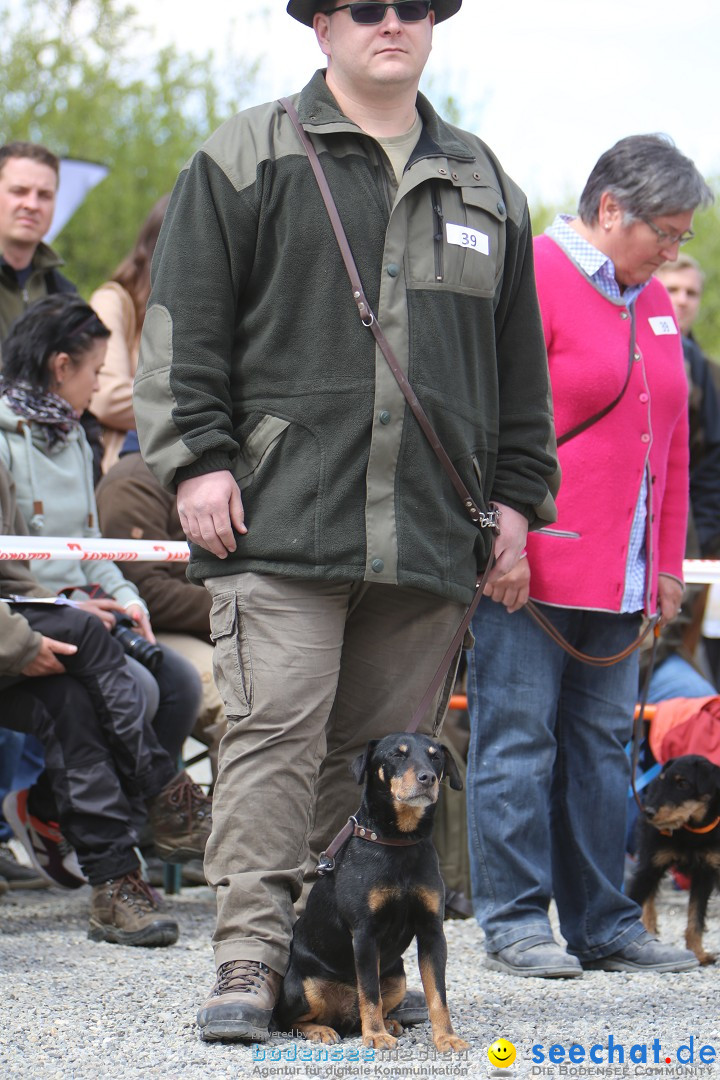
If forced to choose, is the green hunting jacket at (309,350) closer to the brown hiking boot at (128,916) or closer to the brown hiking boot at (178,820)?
the brown hiking boot at (128,916)

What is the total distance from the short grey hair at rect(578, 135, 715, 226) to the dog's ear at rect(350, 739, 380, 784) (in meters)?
2.05

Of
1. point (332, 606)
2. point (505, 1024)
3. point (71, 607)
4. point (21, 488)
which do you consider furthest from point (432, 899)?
point (21, 488)

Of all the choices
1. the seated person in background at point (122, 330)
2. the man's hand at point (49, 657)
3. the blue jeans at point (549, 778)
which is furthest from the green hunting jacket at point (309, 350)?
the seated person in background at point (122, 330)

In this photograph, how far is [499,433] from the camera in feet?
12.2

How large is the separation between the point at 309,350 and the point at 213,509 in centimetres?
45

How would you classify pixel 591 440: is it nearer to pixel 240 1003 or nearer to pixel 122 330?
pixel 240 1003

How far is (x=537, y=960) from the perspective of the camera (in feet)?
13.9

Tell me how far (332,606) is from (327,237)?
895 millimetres

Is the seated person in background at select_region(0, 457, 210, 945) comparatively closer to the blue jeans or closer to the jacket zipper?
the blue jeans

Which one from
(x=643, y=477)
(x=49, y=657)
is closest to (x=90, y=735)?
(x=49, y=657)

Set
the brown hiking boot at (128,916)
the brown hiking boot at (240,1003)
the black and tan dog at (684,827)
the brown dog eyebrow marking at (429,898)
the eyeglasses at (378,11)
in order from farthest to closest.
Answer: the black and tan dog at (684,827) → the brown hiking boot at (128,916) → the eyeglasses at (378,11) → the brown dog eyebrow marking at (429,898) → the brown hiking boot at (240,1003)

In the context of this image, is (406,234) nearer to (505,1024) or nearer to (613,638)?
(613,638)

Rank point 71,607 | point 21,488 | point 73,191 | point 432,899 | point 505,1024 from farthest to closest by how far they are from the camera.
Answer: point 73,191, point 21,488, point 71,607, point 505,1024, point 432,899

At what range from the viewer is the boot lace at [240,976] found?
3.18 m
